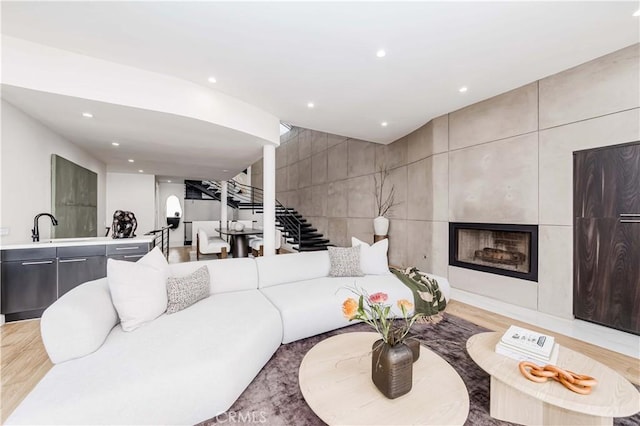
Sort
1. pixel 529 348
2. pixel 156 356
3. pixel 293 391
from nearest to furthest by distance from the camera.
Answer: pixel 156 356, pixel 529 348, pixel 293 391

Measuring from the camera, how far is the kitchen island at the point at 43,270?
2848 millimetres

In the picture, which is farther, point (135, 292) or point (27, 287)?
point (27, 287)

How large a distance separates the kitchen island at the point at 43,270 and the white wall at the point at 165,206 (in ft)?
22.5

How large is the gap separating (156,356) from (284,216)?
Result: 240 inches

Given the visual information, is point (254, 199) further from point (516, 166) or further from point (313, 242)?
point (516, 166)

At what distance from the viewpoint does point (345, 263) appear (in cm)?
337

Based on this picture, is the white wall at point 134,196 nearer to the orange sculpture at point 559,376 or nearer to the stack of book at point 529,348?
the stack of book at point 529,348

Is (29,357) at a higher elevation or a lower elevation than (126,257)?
lower

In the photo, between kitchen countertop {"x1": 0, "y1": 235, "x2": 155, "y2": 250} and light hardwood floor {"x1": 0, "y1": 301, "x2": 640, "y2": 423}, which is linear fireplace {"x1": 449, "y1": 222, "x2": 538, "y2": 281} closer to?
light hardwood floor {"x1": 0, "y1": 301, "x2": 640, "y2": 423}

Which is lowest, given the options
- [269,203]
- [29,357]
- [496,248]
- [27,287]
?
[29,357]

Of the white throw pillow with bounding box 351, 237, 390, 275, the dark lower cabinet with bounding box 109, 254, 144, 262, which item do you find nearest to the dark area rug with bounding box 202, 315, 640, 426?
the white throw pillow with bounding box 351, 237, 390, 275

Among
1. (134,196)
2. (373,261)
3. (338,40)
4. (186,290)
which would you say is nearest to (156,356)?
(186,290)

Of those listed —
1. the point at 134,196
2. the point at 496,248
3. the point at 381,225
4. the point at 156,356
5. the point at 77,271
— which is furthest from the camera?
the point at 134,196

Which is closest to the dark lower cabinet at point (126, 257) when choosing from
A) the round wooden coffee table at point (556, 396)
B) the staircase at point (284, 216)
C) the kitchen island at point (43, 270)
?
the kitchen island at point (43, 270)
